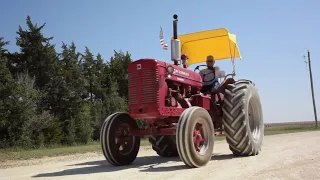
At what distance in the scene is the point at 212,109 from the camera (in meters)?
9.04

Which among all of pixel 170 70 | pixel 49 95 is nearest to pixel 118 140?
pixel 170 70

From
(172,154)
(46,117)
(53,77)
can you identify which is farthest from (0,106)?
(172,154)

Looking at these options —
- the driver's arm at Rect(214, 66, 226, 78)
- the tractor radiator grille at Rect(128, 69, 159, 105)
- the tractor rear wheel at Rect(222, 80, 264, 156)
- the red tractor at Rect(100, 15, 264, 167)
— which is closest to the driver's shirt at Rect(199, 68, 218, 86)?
the driver's arm at Rect(214, 66, 226, 78)

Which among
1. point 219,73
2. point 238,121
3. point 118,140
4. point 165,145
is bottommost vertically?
point 165,145

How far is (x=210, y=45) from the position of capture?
431 inches

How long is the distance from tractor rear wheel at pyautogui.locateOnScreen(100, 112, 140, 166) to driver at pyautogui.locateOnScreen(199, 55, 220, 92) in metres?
2.28

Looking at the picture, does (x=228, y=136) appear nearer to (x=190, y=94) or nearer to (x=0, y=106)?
(x=190, y=94)

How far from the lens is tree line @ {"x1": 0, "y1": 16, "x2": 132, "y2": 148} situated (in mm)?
30688

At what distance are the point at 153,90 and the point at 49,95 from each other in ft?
108

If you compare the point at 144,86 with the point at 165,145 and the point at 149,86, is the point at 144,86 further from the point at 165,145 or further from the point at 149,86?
the point at 165,145

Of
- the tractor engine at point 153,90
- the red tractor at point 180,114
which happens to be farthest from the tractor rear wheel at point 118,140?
the tractor engine at point 153,90

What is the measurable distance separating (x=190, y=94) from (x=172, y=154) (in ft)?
6.88

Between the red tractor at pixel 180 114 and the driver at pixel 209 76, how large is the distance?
199 millimetres

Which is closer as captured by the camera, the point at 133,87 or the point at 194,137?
the point at 194,137
